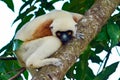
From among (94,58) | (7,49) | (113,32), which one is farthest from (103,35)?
(7,49)

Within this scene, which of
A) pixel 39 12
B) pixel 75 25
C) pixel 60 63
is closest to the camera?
pixel 60 63

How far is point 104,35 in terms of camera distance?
3.47 m

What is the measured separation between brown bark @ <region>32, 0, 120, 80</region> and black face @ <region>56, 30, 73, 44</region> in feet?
0.26

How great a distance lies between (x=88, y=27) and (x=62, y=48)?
0.28 meters

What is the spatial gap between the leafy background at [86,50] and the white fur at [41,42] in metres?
0.15

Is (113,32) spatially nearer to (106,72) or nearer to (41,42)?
(106,72)

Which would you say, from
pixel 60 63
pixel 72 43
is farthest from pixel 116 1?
pixel 60 63

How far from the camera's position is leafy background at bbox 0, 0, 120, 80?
3.38 metres

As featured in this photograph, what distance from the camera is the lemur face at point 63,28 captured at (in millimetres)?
3623

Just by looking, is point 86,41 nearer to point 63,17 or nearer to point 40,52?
point 40,52

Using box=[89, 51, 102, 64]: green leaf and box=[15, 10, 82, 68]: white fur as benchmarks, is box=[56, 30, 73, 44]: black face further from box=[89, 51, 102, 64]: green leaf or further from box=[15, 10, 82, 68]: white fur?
box=[89, 51, 102, 64]: green leaf

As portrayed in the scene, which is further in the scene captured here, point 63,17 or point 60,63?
point 63,17

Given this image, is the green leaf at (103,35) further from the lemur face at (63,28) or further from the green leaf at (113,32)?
the lemur face at (63,28)

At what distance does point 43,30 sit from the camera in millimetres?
3715
